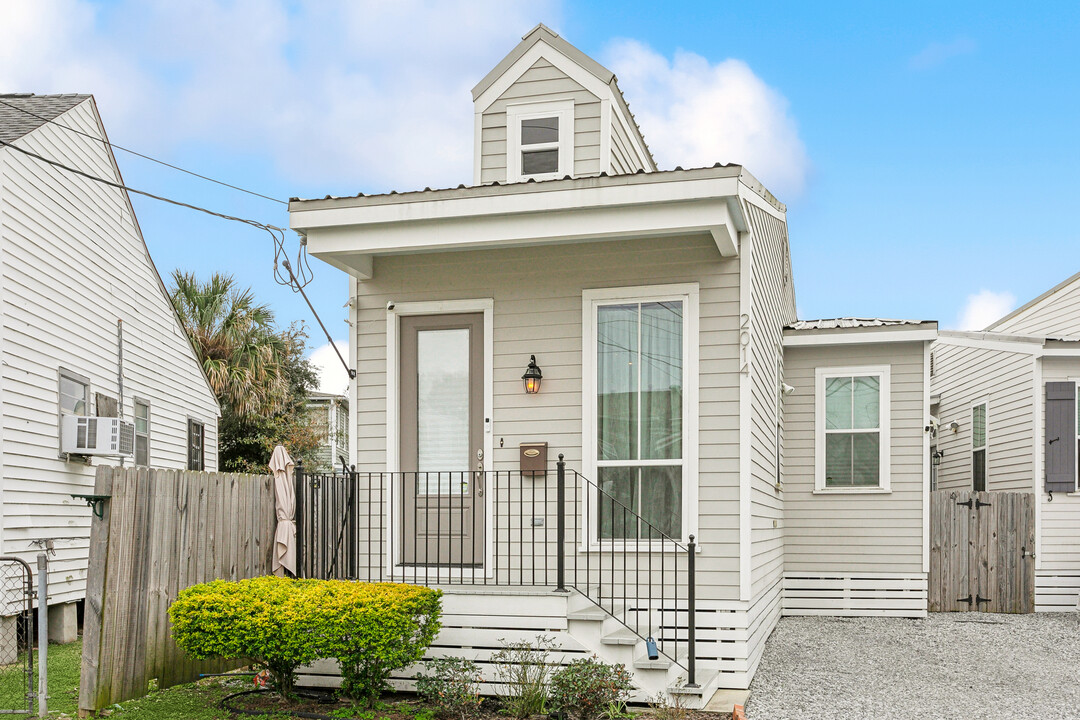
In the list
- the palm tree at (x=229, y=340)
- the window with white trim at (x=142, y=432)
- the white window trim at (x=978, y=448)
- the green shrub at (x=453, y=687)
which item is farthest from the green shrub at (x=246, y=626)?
the palm tree at (x=229, y=340)

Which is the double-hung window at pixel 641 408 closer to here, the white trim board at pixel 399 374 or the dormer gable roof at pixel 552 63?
the white trim board at pixel 399 374

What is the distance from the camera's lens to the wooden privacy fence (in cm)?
551

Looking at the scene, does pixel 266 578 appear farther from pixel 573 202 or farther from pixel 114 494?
pixel 573 202

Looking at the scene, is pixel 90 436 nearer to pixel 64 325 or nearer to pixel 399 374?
pixel 64 325

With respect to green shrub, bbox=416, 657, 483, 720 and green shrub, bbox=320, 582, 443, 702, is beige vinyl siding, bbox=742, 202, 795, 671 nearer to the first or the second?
green shrub, bbox=416, 657, 483, 720

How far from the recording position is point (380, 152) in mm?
19797

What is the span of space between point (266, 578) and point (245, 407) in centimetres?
1422

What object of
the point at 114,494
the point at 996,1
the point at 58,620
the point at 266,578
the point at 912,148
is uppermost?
the point at 996,1

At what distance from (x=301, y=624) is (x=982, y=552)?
29.3ft

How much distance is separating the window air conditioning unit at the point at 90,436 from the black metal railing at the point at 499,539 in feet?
12.5

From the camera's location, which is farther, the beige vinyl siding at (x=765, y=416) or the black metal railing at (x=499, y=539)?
the beige vinyl siding at (x=765, y=416)

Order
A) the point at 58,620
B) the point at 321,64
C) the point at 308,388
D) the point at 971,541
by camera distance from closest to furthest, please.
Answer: the point at 58,620
the point at 971,541
the point at 321,64
the point at 308,388

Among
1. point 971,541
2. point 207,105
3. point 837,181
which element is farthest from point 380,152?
point 971,541

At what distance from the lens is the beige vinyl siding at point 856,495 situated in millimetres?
10609
